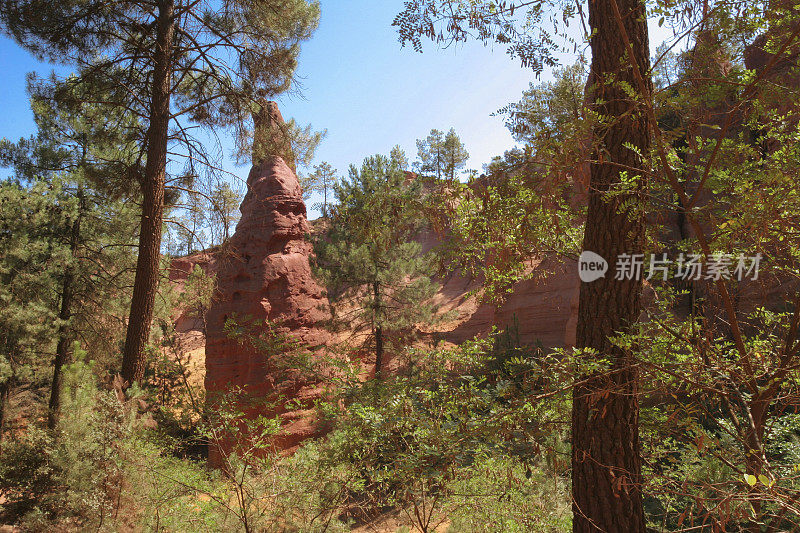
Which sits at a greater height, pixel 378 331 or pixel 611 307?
pixel 611 307

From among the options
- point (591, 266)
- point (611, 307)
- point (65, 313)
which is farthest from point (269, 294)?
point (611, 307)

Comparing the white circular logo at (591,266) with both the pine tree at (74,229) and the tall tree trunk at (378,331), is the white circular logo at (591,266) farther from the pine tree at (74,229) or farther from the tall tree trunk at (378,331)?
the tall tree trunk at (378,331)

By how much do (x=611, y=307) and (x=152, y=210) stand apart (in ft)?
19.7

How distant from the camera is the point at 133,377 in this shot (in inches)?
221

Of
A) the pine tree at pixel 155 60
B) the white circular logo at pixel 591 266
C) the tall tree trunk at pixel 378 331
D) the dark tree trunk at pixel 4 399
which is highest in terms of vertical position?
the pine tree at pixel 155 60

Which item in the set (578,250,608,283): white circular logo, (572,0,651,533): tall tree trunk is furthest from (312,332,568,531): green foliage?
(578,250,608,283): white circular logo

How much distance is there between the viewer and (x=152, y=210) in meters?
6.06

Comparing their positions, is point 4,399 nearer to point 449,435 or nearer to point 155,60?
point 155,60

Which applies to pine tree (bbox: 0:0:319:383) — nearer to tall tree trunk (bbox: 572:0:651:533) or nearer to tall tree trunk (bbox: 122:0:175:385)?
tall tree trunk (bbox: 122:0:175:385)

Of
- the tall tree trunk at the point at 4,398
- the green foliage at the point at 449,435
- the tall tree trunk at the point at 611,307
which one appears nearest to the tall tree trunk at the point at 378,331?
the green foliage at the point at 449,435

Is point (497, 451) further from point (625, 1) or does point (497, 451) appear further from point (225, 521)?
point (225, 521)

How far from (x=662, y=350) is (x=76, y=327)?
1184 cm

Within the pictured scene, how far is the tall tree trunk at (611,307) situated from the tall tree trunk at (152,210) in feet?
18.0

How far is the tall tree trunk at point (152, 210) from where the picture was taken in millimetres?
5734
